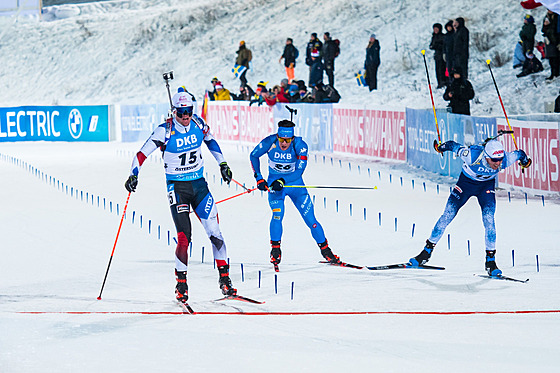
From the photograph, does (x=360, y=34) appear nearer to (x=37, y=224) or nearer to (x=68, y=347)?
(x=37, y=224)

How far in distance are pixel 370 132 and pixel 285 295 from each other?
44.9 ft

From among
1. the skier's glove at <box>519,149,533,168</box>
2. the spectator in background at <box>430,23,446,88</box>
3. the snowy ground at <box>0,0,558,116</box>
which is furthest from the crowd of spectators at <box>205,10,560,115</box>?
the skier's glove at <box>519,149,533,168</box>

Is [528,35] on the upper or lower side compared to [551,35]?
upper

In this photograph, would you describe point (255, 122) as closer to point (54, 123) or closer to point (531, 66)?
point (531, 66)

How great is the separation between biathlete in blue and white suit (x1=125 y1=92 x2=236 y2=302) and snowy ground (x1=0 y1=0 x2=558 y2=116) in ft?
60.9

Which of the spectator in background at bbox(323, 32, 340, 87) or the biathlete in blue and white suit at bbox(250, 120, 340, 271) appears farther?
the spectator in background at bbox(323, 32, 340, 87)

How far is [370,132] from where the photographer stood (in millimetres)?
21750

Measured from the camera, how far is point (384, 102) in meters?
30.3

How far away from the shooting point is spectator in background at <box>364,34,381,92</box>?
27.6 metres

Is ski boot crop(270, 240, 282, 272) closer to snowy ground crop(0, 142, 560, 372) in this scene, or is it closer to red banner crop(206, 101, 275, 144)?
snowy ground crop(0, 142, 560, 372)

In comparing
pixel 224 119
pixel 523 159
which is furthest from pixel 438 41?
pixel 523 159

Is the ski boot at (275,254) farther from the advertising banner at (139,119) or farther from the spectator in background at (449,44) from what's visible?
the advertising banner at (139,119)

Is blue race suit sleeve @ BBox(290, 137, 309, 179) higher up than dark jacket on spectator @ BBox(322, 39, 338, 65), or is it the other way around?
dark jacket on spectator @ BBox(322, 39, 338, 65)

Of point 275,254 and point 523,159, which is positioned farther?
point 275,254
